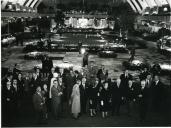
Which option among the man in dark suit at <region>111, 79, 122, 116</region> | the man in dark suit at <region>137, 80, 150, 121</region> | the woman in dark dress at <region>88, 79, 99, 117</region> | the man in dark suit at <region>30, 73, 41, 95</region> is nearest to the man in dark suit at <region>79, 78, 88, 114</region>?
the woman in dark dress at <region>88, 79, 99, 117</region>

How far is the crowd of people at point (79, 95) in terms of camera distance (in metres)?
8.38

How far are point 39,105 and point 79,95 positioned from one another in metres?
1.14

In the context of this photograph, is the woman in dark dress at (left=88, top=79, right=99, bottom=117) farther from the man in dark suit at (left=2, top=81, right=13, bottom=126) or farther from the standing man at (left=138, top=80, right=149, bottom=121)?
the man in dark suit at (left=2, top=81, right=13, bottom=126)

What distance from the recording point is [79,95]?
27.7ft

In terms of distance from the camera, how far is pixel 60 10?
24328mm

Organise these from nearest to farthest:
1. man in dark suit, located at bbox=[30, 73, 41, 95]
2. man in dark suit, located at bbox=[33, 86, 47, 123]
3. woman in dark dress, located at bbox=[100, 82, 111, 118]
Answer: man in dark suit, located at bbox=[33, 86, 47, 123]
woman in dark dress, located at bbox=[100, 82, 111, 118]
man in dark suit, located at bbox=[30, 73, 41, 95]

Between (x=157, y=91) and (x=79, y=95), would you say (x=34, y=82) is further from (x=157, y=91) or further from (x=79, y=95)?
(x=157, y=91)

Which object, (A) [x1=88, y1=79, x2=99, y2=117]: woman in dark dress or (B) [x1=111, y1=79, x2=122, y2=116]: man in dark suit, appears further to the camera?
(B) [x1=111, y1=79, x2=122, y2=116]: man in dark suit

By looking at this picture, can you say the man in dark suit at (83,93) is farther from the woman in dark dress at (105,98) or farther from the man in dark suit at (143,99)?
the man in dark suit at (143,99)

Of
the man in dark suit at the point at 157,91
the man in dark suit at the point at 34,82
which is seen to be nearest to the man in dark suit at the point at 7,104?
the man in dark suit at the point at 34,82

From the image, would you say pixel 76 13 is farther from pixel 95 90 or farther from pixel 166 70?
pixel 95 90

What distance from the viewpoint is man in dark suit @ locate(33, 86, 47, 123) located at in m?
7.99

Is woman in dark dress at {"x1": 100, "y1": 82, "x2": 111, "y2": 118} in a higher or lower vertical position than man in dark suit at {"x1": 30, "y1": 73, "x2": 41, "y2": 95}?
lower

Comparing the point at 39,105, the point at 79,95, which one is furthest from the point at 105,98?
the point at 39,105
